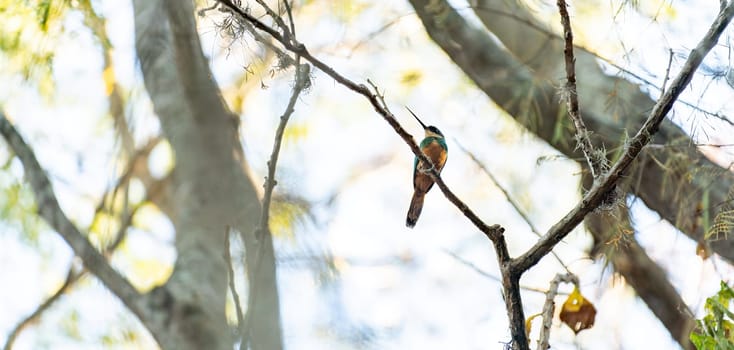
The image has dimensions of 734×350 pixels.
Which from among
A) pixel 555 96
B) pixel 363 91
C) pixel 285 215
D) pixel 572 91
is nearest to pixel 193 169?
pixel 285 215

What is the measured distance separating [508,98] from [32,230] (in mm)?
1754

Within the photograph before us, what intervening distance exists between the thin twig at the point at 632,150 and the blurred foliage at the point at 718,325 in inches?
12.1

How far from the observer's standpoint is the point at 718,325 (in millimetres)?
1670

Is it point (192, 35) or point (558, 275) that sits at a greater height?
point (192, 35)

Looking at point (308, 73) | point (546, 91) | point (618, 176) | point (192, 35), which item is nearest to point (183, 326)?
point (192, 35)

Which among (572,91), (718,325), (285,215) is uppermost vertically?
(285,215)

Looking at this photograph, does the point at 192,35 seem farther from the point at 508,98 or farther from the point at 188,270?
the point at 508,98

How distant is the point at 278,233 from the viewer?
230 cm

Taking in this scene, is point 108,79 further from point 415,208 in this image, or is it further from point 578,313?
point 578,313

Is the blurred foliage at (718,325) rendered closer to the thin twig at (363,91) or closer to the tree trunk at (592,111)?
the thin twig at (363,91)

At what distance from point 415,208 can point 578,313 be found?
3.76 feet

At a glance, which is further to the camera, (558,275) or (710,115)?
(710,115)

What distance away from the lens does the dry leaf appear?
87.4 inches

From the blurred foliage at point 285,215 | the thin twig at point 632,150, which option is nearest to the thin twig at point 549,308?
the thin twig at point 632,150
